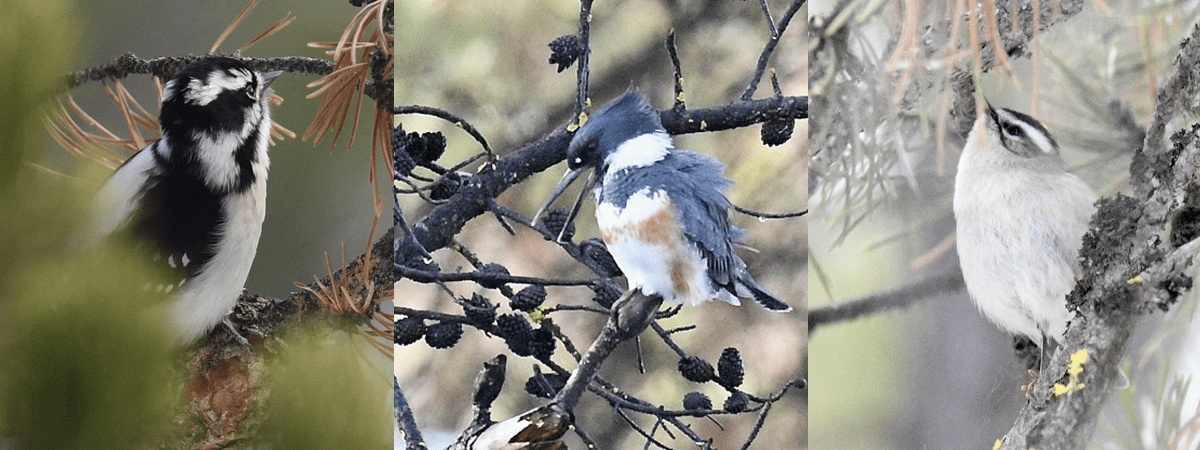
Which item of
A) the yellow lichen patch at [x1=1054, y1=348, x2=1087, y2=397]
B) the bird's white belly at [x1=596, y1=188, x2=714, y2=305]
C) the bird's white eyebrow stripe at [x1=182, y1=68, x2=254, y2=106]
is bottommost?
the yellow lichen patch at [x1=1054, y1=348, x2=1087, y2=397]

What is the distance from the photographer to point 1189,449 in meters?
1.32

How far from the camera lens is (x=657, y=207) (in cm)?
161

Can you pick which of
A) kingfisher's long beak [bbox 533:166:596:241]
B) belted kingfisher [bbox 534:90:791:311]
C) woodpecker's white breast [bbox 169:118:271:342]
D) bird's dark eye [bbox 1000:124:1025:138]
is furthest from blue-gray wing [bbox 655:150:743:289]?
woodpecker's white breast [bbox 169:118:271:342]

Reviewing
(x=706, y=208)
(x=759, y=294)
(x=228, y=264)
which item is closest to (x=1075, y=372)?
(x=759, y=294)

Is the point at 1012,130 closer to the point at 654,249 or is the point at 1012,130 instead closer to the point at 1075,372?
the point at 1075,372

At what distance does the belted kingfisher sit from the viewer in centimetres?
162

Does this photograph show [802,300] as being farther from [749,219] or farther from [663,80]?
[663,80]

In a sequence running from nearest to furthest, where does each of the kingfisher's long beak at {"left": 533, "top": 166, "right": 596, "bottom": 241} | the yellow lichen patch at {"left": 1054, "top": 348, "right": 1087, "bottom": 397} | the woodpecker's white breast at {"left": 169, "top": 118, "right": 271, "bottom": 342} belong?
the yellow lichen patch at {"left": 1054, "top": 348, "right": 1087, "bottom": 397} → the woodpecker's white breast at {"left": 169, "top": 118, "right": 271, "bottom": 342} → the kingfisher's long beak at {"left": 533, "top": 166, "right": 596, "bottom": 241}

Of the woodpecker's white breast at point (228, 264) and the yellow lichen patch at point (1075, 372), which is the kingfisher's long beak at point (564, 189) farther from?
the yellow lichen patch at point (1075, 372)

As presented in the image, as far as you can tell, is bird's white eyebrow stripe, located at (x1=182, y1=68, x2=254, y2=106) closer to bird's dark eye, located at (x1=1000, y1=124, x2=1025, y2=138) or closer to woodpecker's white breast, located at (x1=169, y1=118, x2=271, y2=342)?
woodpecker's white breast, located at (x1=169, y1=118, x2=271, y2=342)

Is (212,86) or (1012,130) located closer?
(1012,130)

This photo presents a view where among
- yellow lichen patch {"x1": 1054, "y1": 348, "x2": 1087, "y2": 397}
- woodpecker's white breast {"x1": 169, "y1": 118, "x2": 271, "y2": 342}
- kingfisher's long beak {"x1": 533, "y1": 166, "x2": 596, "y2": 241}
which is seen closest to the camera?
yellow lichen patch {"x1": 1054, "y1": 348, "x2": 1087, "y2": 397}

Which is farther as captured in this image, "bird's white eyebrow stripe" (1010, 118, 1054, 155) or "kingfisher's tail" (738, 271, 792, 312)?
"kingfisher's tail" (738, 271, 792, 312)

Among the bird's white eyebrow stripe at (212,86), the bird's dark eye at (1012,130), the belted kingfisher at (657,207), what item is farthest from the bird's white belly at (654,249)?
the bird's white eyebrow stripe at (212,86)
